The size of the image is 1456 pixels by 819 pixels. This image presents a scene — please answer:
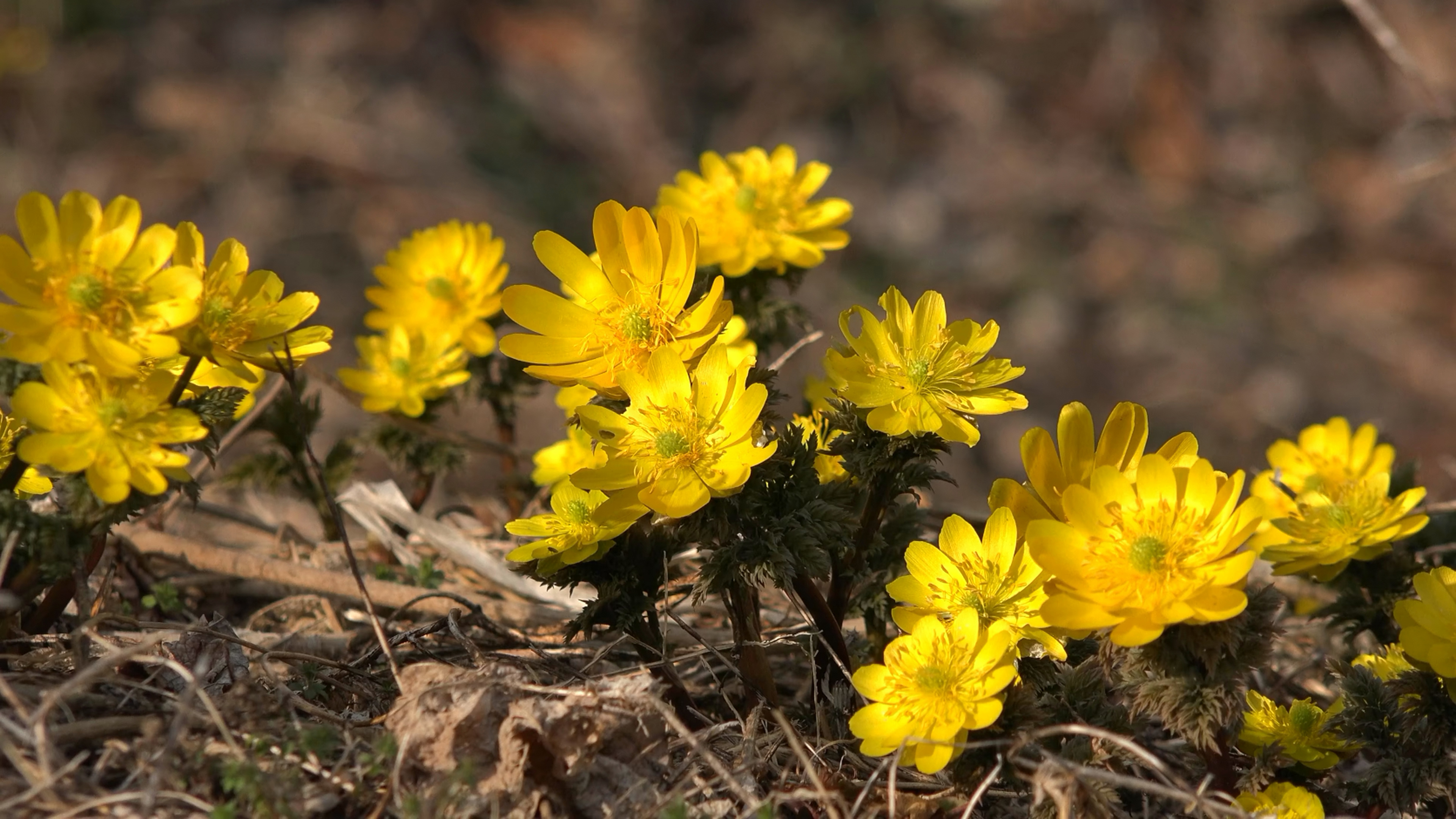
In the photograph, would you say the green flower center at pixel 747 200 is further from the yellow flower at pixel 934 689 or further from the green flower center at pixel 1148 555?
the green flower center at pixel 1148 555

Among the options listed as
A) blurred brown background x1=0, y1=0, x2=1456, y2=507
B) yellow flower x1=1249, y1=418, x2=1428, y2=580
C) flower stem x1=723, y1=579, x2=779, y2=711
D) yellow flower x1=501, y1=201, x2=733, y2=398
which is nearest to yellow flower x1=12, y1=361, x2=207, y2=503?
yellow flower x1=501, y1=201, x2=733, y2=398

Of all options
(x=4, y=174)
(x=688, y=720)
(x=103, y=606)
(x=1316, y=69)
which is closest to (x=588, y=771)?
(x=688, y=720)

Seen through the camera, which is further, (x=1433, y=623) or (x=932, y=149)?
(x=932, y=149)

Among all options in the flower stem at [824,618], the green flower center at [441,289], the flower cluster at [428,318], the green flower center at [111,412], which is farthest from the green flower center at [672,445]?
the green flower center at [441,289]

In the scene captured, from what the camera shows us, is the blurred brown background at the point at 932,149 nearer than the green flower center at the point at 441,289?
No

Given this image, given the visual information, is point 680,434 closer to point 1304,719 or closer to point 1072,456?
point 1072,456

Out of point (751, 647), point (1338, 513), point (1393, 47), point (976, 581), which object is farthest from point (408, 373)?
point (1393, 47)

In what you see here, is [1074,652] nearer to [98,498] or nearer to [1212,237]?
[98,498]
